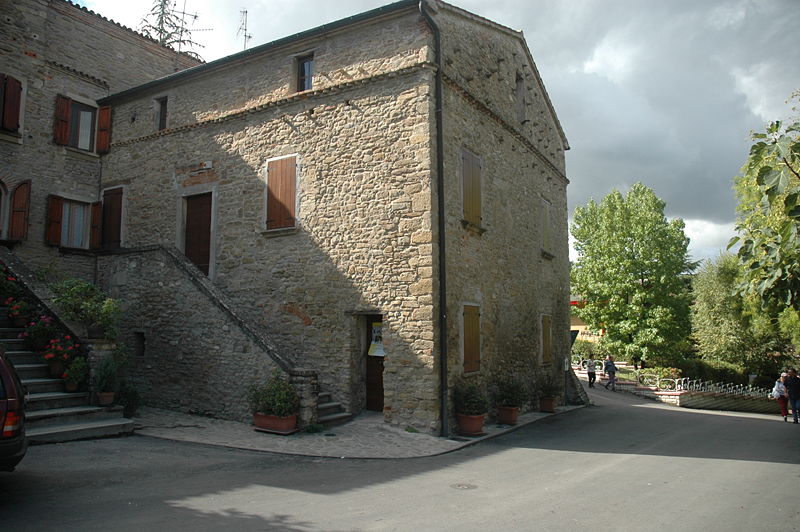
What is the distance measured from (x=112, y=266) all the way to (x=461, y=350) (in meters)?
8.32

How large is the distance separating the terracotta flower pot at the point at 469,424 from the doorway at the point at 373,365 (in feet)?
5.41

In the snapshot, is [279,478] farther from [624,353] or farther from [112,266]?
[624,353]

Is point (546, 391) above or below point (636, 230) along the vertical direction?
below

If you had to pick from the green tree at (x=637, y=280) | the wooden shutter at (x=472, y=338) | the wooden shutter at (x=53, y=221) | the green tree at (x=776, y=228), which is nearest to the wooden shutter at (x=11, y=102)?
the wooden shutter at (x=53, y=221)

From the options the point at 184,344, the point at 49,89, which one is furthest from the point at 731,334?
the point at 49,89

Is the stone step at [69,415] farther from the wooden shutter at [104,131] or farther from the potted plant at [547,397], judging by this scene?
the potted plant at [547,397]

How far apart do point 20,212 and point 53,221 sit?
772mm

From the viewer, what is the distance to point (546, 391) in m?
14.8

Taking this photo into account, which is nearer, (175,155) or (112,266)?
(112,266)

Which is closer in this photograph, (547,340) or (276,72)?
(276,72)

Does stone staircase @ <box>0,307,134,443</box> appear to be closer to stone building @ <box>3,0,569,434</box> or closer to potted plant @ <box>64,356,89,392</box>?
potted plant @ <box>64,356,89,392</box>

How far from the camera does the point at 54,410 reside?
8.24 metres

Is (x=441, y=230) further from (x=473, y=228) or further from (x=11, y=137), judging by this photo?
(x=11, y=137)

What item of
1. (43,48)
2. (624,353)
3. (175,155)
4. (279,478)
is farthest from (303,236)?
(624,353)
